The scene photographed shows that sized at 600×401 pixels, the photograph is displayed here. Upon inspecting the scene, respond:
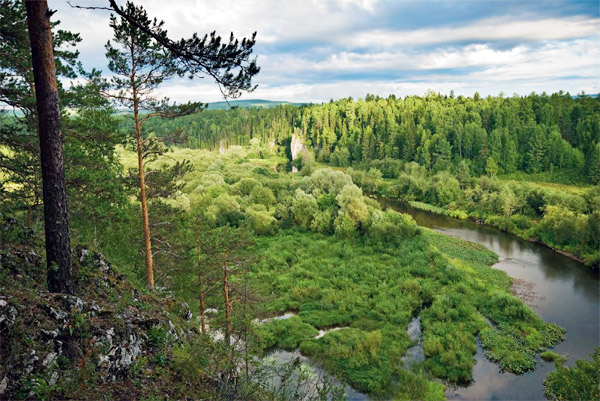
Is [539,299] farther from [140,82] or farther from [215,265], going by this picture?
[140,82]

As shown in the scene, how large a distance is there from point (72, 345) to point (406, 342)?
1822cm

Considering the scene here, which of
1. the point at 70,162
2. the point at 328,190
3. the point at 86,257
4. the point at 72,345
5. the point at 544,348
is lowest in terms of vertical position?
the point at 544,348

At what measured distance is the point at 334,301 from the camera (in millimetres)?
25625

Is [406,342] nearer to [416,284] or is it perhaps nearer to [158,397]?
[416,284]

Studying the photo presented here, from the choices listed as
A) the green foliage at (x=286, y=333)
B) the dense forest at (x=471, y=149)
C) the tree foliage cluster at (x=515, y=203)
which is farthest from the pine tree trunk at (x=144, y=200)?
the tree foliage cluster at (x=515, y=203)

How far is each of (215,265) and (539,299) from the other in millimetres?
22581

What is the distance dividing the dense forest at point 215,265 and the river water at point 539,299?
1.88ft

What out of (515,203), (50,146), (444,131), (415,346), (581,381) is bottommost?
(415,346)

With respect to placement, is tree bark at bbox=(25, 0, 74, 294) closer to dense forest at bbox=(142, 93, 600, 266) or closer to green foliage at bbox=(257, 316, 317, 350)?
green foliage at bbox=(257, 316, 317, 350)

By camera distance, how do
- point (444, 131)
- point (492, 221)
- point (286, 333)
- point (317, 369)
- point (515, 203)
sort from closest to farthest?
point (317, 369)
point (286, 333)
point (515, 203)
point (492, 221)
point (444, 131)

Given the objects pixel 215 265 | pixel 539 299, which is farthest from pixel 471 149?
pixel 215 265

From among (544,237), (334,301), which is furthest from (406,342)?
(544,237)

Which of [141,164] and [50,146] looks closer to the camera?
[50,146]

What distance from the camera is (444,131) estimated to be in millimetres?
80875
